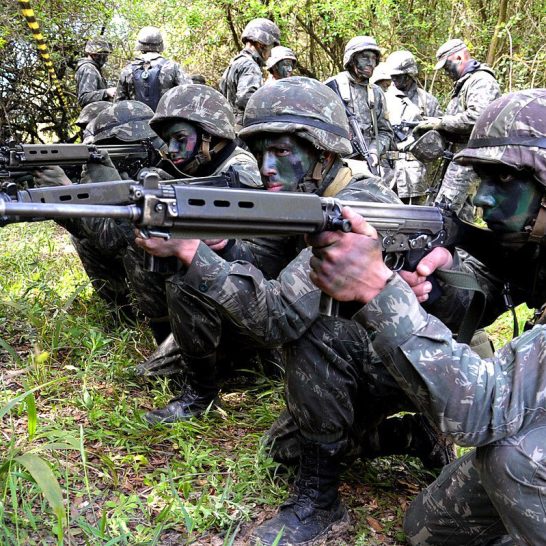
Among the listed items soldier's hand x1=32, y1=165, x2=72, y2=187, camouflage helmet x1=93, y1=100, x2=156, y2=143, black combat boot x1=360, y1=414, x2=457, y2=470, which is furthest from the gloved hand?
black combat boot x1=360, y1=414, x2=457, y2=470

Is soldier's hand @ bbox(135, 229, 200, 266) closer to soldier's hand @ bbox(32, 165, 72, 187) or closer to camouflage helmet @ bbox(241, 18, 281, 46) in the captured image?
soldier's hand @ bbox(32, 165, 72, 187)

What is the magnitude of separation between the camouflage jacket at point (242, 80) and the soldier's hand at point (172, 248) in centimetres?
682

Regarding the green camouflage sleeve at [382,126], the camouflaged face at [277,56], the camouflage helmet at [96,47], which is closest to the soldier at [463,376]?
the green camouflage sleeve at [382,126]

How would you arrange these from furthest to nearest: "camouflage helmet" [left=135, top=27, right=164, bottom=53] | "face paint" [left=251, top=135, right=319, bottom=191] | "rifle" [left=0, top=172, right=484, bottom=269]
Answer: "camouflage helmet" [left=135, top=27, right=164, bottom=53]
"face paint" [left=251, top=135, right=319, bottom=191]
"rifle" [left=0, top=172, right=484, bottom=269]

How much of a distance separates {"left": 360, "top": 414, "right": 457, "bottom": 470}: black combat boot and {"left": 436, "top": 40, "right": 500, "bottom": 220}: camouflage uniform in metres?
5.08

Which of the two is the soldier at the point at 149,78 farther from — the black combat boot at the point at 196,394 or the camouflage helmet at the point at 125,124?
the black combat boot at the point at 196,394

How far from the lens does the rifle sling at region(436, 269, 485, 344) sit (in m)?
2.81

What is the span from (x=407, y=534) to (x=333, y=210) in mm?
1486

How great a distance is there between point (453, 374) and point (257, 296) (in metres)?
0.99

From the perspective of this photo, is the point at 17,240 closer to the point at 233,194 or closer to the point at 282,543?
the point at 282,543

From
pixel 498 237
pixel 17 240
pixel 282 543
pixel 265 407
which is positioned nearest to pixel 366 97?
pixel 17 240

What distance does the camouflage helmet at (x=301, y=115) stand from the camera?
3311 mm

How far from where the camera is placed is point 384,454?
3266 millimetres

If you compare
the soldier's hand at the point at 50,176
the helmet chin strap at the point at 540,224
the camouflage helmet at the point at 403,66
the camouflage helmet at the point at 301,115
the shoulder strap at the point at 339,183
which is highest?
the camouflage helmet at the point at 301,115
